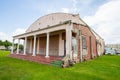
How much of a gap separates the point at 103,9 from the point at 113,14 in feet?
4.52

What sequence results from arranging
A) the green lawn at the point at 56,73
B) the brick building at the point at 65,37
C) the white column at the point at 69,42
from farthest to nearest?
the brick building at the point at 65,37, the white column at the point at 69,42, the green lawn at the point at 56,73

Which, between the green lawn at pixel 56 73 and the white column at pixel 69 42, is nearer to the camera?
the green lawn at pixel 56 73

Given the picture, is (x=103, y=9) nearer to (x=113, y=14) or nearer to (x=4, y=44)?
(x=113, y=14)

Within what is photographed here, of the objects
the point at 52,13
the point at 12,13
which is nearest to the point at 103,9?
the point at 52,13

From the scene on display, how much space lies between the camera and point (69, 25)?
1120 centimetres

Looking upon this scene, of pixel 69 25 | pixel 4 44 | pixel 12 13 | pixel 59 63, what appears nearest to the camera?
pixel 59 63

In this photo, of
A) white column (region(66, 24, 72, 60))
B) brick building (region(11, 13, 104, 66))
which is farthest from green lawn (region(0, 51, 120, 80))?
brick building (region(11, 13, 104, 66))

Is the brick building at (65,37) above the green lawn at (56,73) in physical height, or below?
above

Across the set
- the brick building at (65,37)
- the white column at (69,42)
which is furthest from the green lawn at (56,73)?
the brick building at (65,37)

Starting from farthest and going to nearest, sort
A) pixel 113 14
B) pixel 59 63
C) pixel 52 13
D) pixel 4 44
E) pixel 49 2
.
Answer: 1. pixel 4 44
2. pixel 52 13
3. pixel 113 14
4. pixel 49 2
5. pixel 59 63

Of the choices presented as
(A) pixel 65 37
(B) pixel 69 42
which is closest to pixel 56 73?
(B) pixel 69 42

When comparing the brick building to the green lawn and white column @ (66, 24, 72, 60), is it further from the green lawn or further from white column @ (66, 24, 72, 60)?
the green lawn

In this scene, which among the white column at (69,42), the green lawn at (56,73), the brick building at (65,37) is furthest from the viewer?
the brick building at (65,37)

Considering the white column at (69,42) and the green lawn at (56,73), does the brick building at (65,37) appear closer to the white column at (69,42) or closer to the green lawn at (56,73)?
the white column at (69,42)
